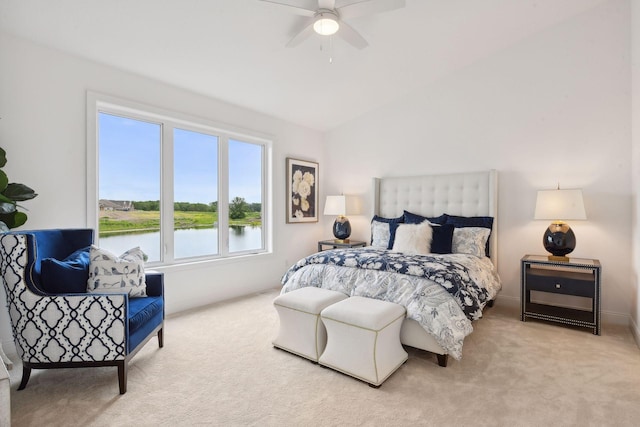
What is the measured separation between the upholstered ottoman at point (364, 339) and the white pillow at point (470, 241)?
163 centimetres

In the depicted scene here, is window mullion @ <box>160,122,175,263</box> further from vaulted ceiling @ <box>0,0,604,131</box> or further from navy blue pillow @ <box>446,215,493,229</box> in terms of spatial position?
navy blue pillow @ <box>446,215,493,229</box>

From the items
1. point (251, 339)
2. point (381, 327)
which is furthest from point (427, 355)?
point (251, 339)

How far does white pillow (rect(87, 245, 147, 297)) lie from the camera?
2.39 metres

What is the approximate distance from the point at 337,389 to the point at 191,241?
8.64ft

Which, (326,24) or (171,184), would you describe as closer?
(326,24)

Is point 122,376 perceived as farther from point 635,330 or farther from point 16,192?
point 635,330

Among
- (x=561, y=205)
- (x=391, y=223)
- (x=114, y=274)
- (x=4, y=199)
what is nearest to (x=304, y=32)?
(x=114, y=274)

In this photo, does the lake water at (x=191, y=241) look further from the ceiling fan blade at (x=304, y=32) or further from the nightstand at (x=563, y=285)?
the nightstand at (x=563, y=285)

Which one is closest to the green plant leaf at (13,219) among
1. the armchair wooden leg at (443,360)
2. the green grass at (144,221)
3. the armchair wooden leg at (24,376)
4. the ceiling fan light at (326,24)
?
the green grass at (144,221)

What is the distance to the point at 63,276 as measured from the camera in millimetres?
2174

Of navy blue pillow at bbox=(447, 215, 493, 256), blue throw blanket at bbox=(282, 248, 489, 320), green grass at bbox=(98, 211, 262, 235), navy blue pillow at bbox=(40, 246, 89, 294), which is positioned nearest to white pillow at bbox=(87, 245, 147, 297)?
navy blue pillow at bbox=(40, 246, 89, 294)

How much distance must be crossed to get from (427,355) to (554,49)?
3644mm

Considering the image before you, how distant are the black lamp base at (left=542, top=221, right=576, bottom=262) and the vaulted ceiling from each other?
224 centimetres

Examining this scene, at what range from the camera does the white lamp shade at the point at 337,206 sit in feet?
16.5
